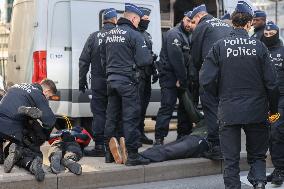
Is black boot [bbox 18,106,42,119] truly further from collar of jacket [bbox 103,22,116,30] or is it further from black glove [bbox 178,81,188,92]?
black glove [bbox 178,81,188,92]

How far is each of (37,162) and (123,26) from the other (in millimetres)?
1812

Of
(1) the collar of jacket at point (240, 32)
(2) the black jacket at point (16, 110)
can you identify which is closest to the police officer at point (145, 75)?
(2) the black jacket at point (16, 110)

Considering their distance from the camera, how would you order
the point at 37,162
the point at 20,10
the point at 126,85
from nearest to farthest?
the point at 37,162, the point at 126,85, the point at 20,10

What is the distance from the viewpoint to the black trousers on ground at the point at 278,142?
5.50m

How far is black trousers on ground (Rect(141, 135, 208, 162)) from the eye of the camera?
19.4 feet

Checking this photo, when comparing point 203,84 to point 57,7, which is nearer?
point 203,84

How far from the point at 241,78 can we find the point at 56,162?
209 centimetres

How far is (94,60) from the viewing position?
649 cm

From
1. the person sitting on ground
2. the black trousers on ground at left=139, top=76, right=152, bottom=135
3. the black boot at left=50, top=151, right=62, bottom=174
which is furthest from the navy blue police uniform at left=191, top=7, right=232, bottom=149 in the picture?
the black boot at left=50, top=151, right=62, bottom=174

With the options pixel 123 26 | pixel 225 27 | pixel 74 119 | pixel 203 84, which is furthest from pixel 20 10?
pixel 203 84

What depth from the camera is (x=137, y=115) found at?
5.78 meters

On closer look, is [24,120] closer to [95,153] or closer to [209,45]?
[95,153]

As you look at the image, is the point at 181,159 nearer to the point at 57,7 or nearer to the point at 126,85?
the point at 126,85

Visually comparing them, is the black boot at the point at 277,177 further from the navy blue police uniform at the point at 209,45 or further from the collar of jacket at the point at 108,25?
the collar of jacket at the point at 108,25
